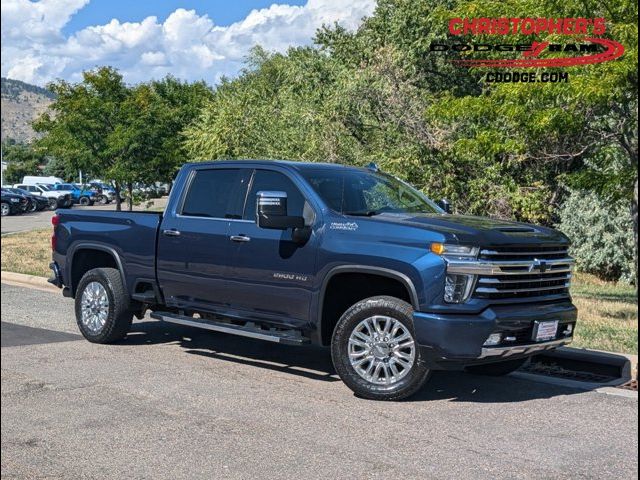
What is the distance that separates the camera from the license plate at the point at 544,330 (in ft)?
21.0

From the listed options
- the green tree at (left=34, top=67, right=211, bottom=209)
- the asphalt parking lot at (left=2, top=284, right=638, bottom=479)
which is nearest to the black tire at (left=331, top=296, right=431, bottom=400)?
the asphalt parking lot at (left=2, top=284, right=638, bottom=479)

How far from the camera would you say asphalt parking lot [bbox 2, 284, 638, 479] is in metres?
4.75

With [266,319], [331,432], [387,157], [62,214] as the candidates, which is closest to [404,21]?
[387,157]

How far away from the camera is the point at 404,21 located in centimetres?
2183

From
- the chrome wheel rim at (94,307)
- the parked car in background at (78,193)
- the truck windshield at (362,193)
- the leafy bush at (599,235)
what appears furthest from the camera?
the parked car in background at (78,193)

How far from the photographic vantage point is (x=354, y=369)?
21.4 feet

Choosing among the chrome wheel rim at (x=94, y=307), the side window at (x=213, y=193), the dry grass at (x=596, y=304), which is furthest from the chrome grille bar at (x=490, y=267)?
the chrome wheel rim at (x=94, y=307)

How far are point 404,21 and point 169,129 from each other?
15.1 meters

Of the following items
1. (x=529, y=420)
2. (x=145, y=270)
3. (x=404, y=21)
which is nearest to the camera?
(x=529, y=420)

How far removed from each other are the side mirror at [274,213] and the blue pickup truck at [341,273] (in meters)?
0.01

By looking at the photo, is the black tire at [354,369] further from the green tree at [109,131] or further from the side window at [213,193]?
the green tree at [109,131]

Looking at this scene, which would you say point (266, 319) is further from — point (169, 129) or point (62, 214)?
point (169, 129)

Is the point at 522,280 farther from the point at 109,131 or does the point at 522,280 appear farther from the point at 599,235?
the point at 109,131

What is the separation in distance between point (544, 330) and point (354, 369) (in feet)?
5.15
